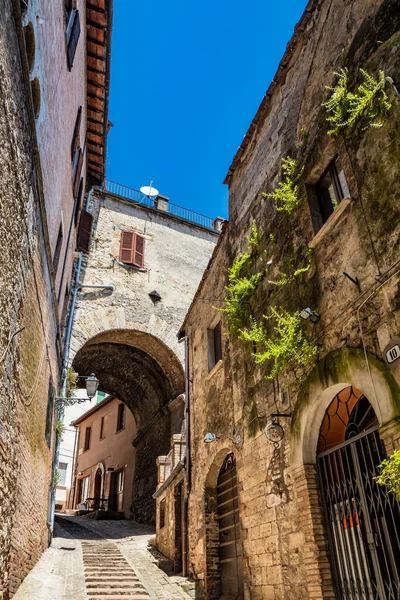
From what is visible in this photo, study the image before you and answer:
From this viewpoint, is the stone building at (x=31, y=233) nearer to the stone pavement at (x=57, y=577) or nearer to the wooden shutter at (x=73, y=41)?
the wooden shutter at (x=73, y=41)

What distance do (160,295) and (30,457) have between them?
386 inches

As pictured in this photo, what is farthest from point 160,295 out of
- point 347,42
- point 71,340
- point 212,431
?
point 347,42

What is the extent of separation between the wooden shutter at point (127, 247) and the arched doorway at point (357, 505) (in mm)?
12279

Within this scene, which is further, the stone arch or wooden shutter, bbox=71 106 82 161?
wooden shutter, bbox=71 106 82 161

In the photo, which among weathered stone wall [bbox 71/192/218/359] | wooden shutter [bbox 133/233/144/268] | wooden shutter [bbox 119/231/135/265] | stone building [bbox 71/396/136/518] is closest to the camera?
weathered stone wall [bbox 71/192/218/359]

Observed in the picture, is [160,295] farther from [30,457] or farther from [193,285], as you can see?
[30,457]

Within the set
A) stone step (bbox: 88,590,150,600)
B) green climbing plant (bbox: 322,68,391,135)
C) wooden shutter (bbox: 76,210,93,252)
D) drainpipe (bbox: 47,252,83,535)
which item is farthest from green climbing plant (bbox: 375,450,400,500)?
wooden shutter (bbox: 76,210,93,252)

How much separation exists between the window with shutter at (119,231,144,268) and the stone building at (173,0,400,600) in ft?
27.9

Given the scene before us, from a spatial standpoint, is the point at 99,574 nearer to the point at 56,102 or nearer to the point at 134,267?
the point at 56,102

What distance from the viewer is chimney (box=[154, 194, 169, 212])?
19.2m

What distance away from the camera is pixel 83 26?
10.7 m

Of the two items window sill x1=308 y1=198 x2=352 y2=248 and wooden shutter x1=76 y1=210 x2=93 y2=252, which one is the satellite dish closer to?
wooden shutter x1=76 y1=210 x2=93 y2=252

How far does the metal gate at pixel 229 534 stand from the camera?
24.5 ft

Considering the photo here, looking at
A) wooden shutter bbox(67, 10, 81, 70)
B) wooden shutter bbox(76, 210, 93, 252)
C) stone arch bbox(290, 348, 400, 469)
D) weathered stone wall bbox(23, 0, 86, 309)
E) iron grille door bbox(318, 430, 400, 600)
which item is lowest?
iron grille door bbox(318, 430, 400, 600)
